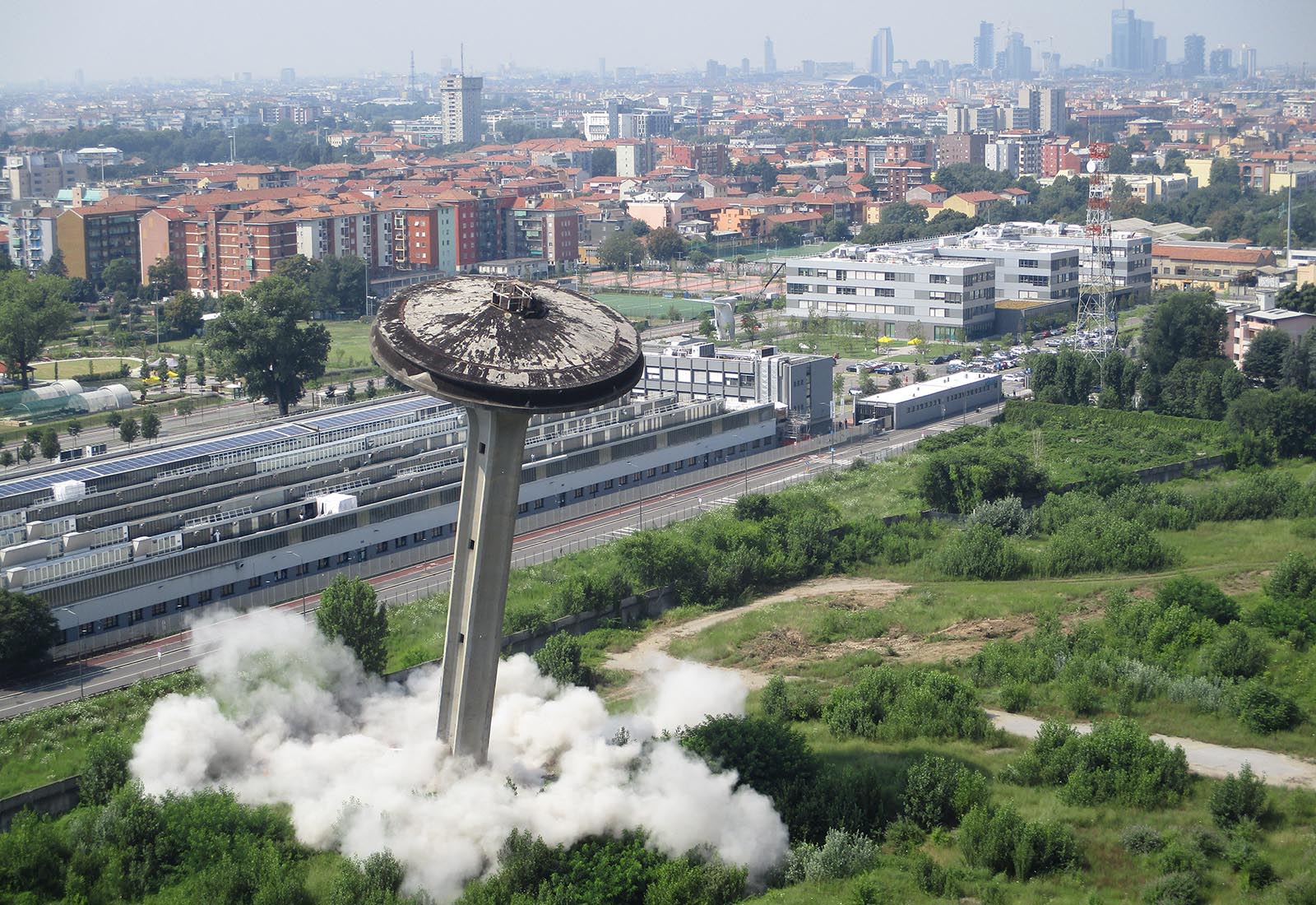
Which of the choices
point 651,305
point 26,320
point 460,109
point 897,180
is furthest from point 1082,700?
point 460,109

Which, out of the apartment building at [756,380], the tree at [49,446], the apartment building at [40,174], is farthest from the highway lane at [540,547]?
the apartment building at [40,174]

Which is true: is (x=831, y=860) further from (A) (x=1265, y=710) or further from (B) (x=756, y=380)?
(B) (x=756, y=380)

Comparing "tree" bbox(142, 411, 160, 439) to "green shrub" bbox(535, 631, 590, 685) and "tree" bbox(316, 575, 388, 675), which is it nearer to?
"tree" bbox(316, 575, 388, 675)

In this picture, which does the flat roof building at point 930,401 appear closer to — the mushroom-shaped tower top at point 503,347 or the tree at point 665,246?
the mushroom-shaped tower top at point 503,347

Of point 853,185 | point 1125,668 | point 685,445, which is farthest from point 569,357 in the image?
point 853,185

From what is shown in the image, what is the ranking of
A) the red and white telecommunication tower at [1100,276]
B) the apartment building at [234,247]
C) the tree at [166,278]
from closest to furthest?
the red and white telecommunication tower at [1100,276], the tree at [166,278], the apartment building at [234,247]

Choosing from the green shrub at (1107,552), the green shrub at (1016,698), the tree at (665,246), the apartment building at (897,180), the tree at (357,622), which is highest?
the apartment building at (897,180)
